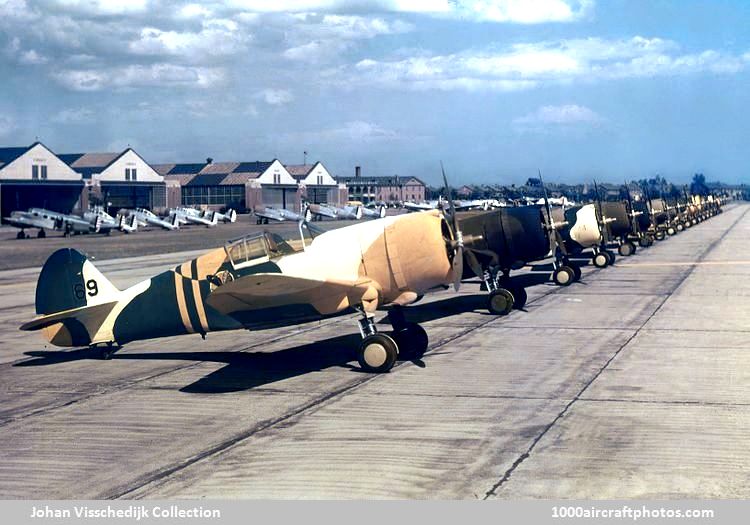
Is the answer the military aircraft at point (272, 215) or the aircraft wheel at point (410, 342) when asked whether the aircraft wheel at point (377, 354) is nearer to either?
the aircraft wheel at point (410, 342)

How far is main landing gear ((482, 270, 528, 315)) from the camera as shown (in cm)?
2247

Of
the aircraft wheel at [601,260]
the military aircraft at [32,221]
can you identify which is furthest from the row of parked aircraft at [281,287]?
the military aircraft at [32,221]

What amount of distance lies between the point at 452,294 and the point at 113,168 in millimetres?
90603

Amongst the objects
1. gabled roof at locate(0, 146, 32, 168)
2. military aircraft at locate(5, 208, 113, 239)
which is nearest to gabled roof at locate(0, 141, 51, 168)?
gabled roof at locate(0, 146, 32, 168)

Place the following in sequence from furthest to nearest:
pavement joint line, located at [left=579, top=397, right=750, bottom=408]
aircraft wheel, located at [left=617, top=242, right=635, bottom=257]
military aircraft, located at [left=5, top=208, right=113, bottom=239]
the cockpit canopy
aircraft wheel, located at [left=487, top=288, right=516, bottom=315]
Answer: military aircraft, located at [left=5, top=208, right=113, bottom=239]
aircraft wheel, located at [left=617, top=242, right=635, bottom=257]
aircraft wheel, located at [left=487, top=288, right=516, bottom=315]
the cockpit canopy
pavement joint line, located at [left=579, top=397, right=750, bottom=408]

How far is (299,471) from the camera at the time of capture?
9375 mm

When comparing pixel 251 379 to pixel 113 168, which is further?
pixel 113 168

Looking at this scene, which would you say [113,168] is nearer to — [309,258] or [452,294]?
[452,294]

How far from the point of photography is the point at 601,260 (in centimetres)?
3716

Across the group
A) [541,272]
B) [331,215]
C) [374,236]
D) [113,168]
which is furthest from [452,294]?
[113,168]

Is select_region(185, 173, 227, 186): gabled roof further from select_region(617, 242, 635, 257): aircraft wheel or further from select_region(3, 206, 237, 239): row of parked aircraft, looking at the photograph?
select_region(617, 242, 635, 257): aircraft wheel

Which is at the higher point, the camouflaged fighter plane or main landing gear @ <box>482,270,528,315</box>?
the camouflaged fighter plane

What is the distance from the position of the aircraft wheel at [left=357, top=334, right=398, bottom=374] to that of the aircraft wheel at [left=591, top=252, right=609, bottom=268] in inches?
943

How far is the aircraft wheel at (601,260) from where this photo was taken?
1458 inches
